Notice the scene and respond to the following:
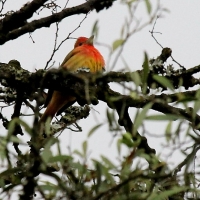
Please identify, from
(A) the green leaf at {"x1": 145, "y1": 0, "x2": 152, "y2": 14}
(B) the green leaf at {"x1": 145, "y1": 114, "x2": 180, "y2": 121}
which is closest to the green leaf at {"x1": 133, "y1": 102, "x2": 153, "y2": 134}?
(B) the green leaf at {"x1": 145, "y1": 114, "x2": 180, "y2": 121}

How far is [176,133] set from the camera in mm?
1680

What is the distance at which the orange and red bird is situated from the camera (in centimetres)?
431

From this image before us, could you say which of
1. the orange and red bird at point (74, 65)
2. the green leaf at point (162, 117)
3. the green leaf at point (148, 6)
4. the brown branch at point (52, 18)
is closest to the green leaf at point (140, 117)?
the green leaf at point (162, 117)

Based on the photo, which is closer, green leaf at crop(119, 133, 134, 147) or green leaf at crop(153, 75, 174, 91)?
green leaf at crop(119, 133, 134, 147)

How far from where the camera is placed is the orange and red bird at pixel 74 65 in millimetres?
4312

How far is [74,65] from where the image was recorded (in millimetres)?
4688

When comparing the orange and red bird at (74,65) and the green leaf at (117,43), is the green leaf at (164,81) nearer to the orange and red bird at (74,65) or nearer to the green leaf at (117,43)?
the green leaf at (117,43)

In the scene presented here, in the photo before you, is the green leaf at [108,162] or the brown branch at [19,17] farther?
the brown branch at [19,17]

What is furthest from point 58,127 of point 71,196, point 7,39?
point 71,196

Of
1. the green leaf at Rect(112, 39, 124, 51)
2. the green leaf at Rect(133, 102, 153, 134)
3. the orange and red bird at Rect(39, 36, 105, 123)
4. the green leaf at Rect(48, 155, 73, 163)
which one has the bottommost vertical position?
the green leaf at Rect(48, 155, 73, 163)

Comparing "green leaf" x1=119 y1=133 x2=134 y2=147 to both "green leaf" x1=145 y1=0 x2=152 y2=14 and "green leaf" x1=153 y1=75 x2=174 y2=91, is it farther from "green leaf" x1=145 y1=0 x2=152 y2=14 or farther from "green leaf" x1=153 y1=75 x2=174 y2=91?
"green leaf" x1=145 y1=0 x2=152 y2=14

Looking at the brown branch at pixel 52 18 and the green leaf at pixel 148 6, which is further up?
the brown branch at pixel 52 18

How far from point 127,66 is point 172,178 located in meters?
0.32

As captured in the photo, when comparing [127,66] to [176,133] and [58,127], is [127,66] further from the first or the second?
[58,127]
